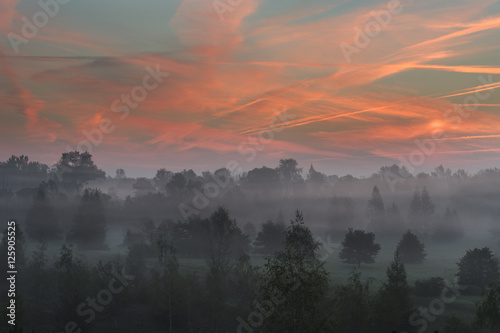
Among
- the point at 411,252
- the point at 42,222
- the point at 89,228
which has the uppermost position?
the point at 42,222

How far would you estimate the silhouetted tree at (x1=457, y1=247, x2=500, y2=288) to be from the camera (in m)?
84.5

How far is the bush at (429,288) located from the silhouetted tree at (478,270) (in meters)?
11.0

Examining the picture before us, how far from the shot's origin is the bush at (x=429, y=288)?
74312 millimetres

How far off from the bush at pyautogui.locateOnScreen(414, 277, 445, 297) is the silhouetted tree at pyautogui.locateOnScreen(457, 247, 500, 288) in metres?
11.0

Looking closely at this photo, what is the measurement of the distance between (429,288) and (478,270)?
17667 mm

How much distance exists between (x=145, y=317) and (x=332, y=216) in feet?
378

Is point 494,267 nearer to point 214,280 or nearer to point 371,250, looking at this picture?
point 371,250

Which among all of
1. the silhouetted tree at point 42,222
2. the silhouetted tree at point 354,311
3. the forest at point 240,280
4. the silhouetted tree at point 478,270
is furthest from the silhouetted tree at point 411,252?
the silhouetted tree at point 42,222

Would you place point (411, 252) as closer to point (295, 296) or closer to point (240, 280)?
point (240, 280)

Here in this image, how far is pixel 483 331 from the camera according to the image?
1804 inches

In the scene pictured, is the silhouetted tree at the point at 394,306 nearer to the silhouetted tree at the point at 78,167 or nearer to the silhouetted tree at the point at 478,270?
the silhouetted tree at the point at 478,270

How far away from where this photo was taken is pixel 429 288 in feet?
246

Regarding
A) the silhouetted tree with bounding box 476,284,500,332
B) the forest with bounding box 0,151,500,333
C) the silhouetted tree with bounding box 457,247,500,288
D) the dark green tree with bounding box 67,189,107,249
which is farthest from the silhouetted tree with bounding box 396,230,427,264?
the dark green tree with bounding box 67,189,107,249

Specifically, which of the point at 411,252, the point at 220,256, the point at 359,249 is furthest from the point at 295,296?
the point at 411,252
